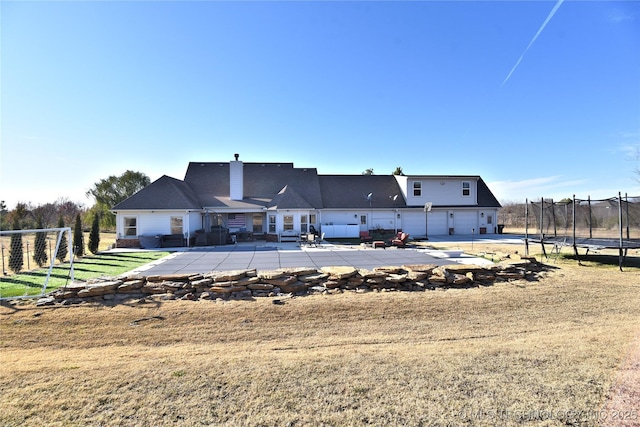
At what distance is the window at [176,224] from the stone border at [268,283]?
13.8 meters

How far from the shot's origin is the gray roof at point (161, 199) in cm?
2316

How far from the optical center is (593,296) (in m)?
9.33

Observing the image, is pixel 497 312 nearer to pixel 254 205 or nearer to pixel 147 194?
pixel 254 205

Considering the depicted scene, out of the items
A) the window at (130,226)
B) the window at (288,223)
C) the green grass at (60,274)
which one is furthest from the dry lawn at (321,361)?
the window at (288,223)

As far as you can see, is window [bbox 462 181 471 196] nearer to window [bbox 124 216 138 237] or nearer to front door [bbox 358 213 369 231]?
front door [bbox 358 213 369 231]

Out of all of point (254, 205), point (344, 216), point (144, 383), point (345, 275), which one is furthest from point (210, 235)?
point (144, 383)

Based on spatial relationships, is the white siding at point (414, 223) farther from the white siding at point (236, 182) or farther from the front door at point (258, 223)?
the white siding at point (236, 182)

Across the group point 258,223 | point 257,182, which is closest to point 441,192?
point 258,223

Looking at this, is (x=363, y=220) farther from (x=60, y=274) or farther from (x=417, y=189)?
(x=60, y=274)

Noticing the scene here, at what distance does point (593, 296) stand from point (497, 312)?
3640 millimetres

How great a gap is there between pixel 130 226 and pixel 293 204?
11617 millimetres

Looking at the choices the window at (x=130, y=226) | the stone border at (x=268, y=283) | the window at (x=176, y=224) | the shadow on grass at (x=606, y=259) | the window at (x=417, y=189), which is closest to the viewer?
the stone border at (x=268, y=283)

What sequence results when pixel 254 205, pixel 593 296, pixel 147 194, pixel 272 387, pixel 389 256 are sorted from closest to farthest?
1. pixel 272 387
2. pixel 593 296
3. pixel 389 256
4. pixel 147 194
5. pixel 254 205

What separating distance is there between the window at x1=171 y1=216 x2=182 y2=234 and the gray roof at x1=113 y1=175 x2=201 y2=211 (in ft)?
2.84
